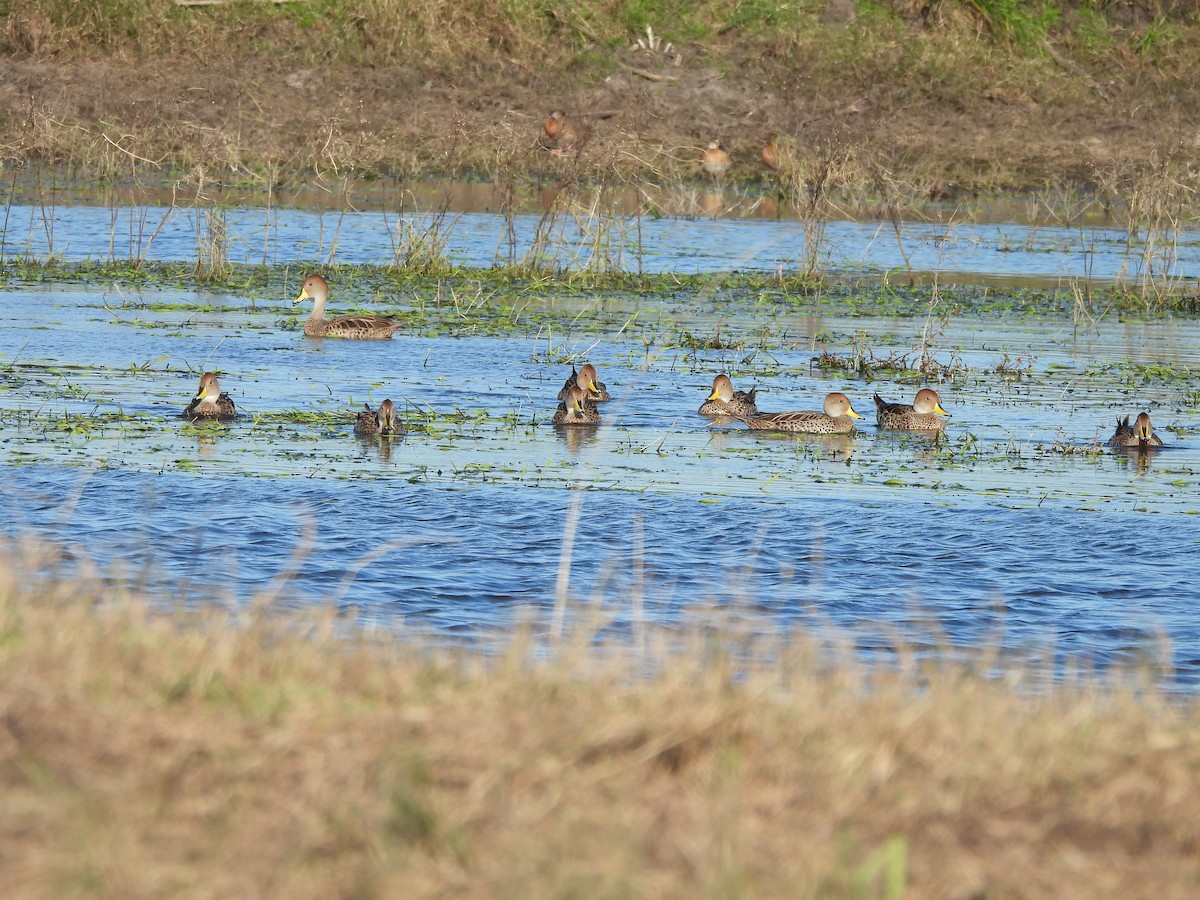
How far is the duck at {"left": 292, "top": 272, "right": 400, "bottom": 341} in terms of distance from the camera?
15414 millimetres

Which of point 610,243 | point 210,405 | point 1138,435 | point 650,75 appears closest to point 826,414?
point 1138,435

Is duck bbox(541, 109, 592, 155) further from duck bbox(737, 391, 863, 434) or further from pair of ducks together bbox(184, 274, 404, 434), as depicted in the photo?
duck bbox(737, 391, 863, 434)

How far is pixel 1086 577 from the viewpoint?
357 inches

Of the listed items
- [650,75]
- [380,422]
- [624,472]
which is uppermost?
[650,75]

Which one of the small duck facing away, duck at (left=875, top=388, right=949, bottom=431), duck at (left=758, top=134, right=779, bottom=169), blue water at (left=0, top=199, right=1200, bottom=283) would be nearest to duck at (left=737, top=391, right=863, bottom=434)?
duck at (left=875, top=388, right=949, bottom=431)

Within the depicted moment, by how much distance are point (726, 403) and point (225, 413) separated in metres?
3.36

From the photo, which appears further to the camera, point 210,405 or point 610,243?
point 610,243

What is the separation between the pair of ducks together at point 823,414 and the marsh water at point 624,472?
159 millimetres

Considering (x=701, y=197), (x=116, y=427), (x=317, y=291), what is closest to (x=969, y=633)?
(x=116, y=427)

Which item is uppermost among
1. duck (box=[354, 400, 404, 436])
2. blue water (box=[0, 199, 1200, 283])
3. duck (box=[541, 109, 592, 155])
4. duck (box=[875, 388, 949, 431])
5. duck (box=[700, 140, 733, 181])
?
duck (box=[541, 109, 592, 155])

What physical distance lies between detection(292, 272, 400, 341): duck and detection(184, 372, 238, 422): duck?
11.5 ft

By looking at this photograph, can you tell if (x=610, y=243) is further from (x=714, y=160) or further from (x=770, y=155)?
(x=770, y=155)

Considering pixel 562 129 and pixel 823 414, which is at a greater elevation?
pixel 562 129

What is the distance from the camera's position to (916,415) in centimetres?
1290
